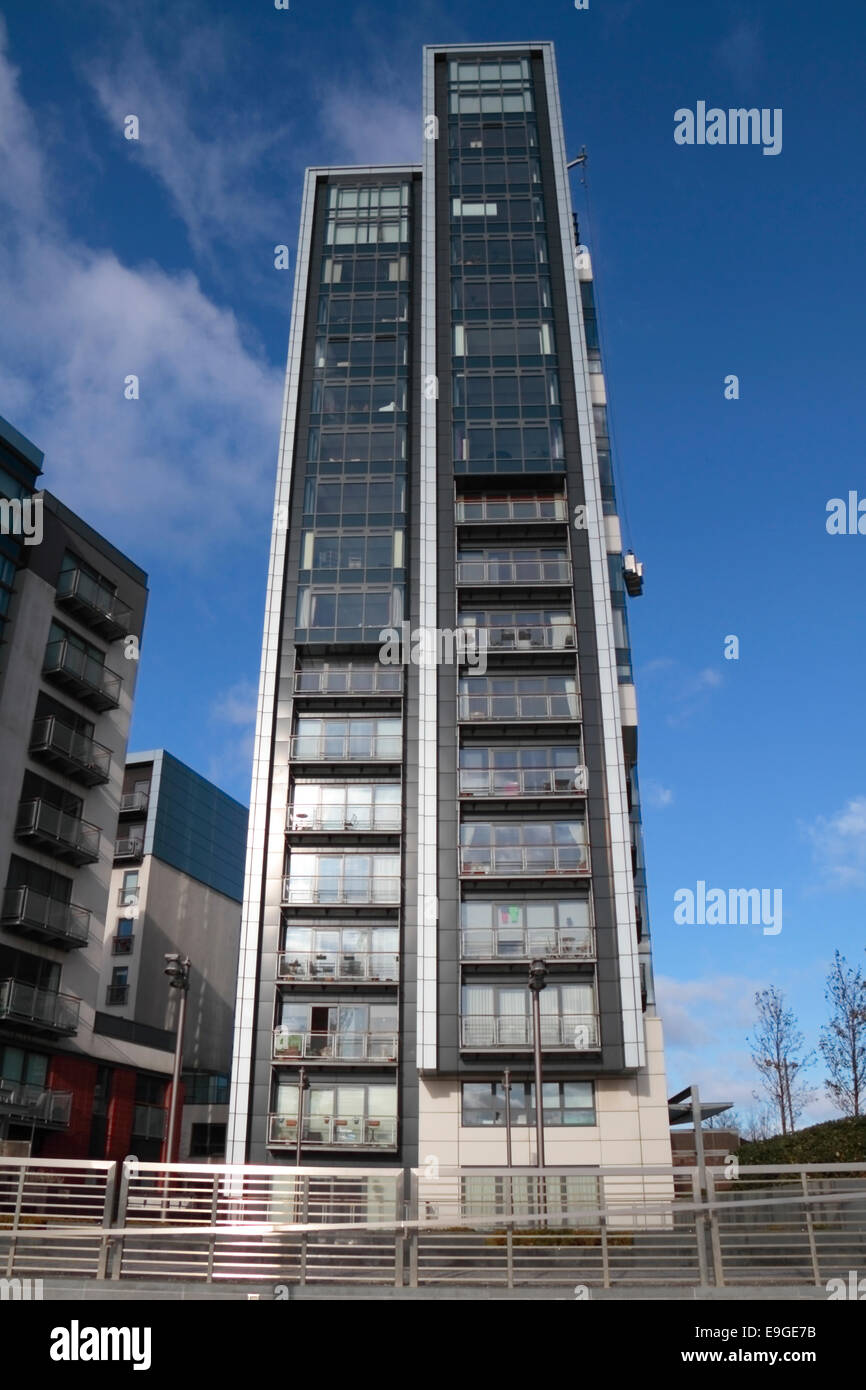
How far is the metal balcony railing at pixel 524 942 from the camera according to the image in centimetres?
4084

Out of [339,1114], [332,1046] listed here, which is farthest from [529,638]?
[339,1114]

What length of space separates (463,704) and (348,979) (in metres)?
11.5

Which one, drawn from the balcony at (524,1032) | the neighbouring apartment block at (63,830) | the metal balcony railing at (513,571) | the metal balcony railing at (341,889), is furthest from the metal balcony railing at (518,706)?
the neighbouring apartment block at (63,830)

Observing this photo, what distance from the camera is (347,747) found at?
4559 centimetres

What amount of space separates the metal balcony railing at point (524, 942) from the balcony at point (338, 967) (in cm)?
314

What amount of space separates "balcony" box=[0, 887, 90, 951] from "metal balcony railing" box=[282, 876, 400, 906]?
11257mm

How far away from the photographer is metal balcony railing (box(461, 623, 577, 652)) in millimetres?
45781

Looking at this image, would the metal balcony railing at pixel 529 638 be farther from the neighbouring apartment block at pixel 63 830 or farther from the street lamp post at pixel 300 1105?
the neighbouring apartment block at pixel 63 830

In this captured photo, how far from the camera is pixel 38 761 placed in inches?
1961

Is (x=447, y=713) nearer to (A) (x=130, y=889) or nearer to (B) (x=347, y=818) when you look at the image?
(B) (x=347, y=818)

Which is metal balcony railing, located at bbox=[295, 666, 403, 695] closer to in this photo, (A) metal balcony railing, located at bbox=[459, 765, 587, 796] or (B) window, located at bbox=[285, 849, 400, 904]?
(A) metal balcony railing, located at bbox=[459, 765, 587, 796]

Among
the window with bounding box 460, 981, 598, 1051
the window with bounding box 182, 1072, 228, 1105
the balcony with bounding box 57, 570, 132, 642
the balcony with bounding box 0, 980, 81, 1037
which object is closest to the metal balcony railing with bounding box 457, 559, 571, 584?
the window with bounding box 460, 981, 598, 1051
